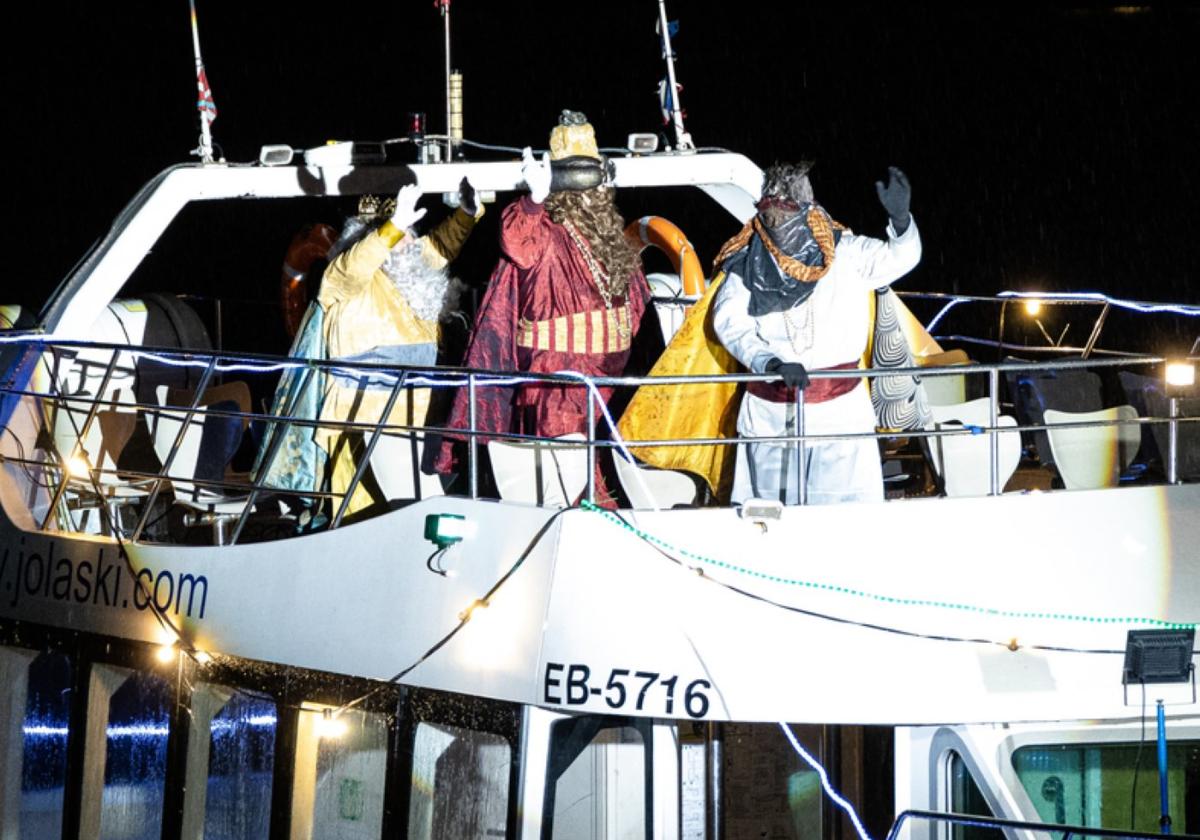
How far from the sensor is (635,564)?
535cm

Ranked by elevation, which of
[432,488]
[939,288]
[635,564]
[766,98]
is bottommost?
[635,564]

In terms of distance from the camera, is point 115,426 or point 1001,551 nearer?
point 1001,551

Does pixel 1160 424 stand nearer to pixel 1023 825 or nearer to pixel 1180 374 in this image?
pixel 1180 374

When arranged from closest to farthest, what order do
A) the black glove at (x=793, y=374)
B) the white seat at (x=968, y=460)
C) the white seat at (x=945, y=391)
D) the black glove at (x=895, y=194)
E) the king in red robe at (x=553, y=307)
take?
the black glove at (x=793, y=374) < the black glove at (x=895, y=194) < the king in red robe at (x=553, y=307) < the white seat at (x=968, y=460) < the white seat at (x=945, y=391)

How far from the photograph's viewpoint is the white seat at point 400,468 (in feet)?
22.2

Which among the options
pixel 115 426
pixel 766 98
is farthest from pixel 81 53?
pixel 115 426

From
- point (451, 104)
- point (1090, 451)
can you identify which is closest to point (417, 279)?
point (451, 104)

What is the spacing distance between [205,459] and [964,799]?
402 cm

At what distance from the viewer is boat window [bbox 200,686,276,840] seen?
6.35m

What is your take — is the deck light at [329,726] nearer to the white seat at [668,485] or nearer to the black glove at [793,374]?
the white seat at [668,485]

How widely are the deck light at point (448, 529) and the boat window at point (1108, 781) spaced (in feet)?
6.20

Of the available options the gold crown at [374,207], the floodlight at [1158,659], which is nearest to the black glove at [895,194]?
the floodlight at [1158,659]

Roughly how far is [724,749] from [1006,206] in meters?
16.4

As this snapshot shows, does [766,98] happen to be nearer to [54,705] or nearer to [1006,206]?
[1006,206]
